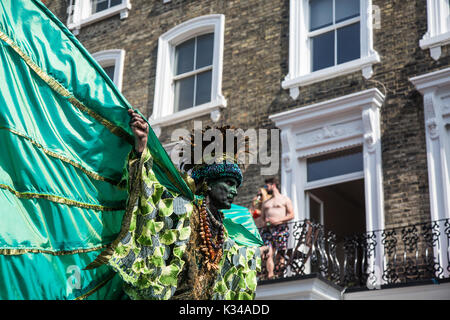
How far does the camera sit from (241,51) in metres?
16.4

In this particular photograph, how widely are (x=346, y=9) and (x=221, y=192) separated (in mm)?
10408

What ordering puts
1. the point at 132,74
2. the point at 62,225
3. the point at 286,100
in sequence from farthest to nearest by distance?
the point at 132,74, the point at 286,100, the point at 62,225

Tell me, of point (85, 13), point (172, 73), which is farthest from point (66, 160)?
point (85, 13)

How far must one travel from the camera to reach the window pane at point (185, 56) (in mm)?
17500

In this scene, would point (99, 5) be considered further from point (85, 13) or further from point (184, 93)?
point (184, 93)

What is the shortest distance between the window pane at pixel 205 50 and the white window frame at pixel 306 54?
217 cm

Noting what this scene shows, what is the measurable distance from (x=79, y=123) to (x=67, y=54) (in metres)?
0.47

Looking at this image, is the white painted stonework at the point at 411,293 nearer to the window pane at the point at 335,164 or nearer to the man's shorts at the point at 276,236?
the man's shorts at the point at 276,236

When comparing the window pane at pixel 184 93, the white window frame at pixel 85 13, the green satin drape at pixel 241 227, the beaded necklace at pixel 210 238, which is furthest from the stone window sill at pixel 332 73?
the beaded necklace at pixel 210 238

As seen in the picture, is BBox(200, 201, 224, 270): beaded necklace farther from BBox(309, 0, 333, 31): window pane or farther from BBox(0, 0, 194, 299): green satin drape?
BBox(309, 0, 333, 31): window pane

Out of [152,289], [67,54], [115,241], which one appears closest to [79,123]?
[67,54]

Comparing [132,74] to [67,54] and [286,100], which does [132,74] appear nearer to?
[286,100]

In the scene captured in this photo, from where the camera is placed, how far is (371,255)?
13.0m

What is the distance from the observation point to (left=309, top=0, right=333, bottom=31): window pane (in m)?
15.6
